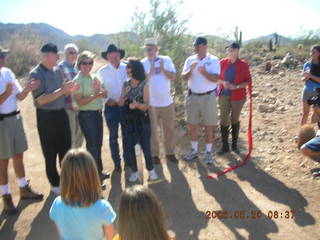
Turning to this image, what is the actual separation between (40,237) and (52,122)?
1359 millimetres

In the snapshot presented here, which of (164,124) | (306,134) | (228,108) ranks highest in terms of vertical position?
(228,108)

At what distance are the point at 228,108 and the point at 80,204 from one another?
373 cm

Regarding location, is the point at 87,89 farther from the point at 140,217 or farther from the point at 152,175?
the point at 140,217

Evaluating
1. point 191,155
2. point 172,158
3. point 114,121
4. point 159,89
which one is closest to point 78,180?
point 114,121

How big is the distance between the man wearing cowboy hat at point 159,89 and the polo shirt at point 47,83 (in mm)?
1342

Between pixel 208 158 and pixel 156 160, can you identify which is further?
pixel 156 160

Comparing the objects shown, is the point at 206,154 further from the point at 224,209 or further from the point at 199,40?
the point at 199,40

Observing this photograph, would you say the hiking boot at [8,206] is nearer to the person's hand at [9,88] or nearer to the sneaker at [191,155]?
the person's hand at [9,88]

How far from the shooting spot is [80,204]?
2193 mm

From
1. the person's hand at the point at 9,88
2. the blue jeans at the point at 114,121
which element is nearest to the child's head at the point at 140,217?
the person's hand at the point at 9,88

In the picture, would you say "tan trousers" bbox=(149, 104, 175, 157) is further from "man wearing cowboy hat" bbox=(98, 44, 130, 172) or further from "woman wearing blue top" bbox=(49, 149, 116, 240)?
"woman wearing blue top" bbox=(49, 149, 116, 240)

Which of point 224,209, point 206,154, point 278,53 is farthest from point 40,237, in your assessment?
point 278,53

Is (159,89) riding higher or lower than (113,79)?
lower

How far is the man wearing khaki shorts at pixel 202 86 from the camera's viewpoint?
4844 millimetres
